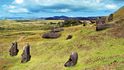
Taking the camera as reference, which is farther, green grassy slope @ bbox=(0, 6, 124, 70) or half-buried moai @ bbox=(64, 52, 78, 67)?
half-buried moai @ bbox=(64, 52, 78, 67)

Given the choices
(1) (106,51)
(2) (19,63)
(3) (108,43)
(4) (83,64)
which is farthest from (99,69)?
(2) (19,63)

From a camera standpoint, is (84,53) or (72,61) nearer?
(72,61)

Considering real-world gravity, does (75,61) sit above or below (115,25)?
Answer: below

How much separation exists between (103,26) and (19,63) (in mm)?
18972

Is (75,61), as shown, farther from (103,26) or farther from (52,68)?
(103,26)

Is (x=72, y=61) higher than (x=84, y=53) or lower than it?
lower

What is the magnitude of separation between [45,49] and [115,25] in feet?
50.0

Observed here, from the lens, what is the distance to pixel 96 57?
41219 mm

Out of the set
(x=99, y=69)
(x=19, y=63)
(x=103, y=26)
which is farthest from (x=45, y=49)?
(x=99, y=69)

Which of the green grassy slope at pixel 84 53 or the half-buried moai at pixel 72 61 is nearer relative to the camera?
the green grassy slope at pixel 84 53

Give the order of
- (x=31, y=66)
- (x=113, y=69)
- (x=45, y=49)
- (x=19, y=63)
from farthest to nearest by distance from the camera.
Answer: (x=45, y=49), (x=19, y=63), (x=31, y=66), (x=113, y=69)

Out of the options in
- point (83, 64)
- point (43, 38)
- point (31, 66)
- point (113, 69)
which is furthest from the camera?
point (43, 38)

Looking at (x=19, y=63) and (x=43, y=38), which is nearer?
(x=19, y=63)

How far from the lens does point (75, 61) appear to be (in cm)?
4209
